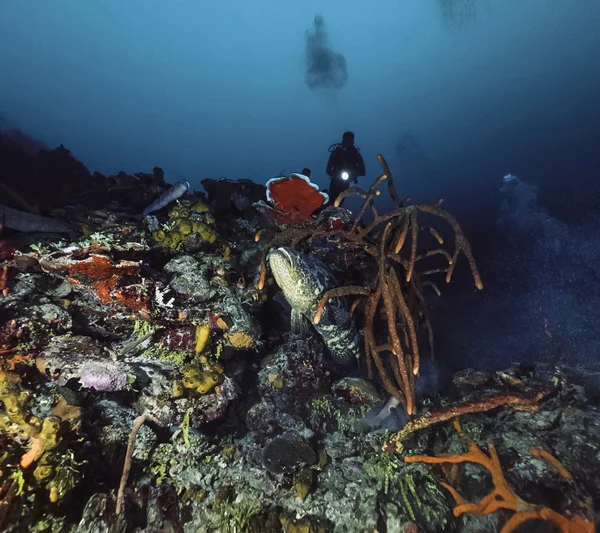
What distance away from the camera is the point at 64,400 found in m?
2.91

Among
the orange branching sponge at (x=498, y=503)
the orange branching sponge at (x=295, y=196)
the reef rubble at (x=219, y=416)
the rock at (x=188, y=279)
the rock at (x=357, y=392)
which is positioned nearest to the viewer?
the orange branching sponge at (x=498, y=503)

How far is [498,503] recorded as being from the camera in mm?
2393

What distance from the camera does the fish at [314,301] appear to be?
3746 mm

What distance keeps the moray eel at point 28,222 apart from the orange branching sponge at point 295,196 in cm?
269

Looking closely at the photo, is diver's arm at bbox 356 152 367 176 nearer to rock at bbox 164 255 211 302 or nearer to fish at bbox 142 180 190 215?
fish at bbox 142 180 190 215

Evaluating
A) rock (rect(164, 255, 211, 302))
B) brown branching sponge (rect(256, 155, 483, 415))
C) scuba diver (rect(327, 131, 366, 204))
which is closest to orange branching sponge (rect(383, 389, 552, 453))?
brown branching sponge (rect(256, 155, 483, 415))

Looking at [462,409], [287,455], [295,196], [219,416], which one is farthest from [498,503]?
[295,196]

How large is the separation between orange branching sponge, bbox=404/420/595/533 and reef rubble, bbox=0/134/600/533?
1 cm

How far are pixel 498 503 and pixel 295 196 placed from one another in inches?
149

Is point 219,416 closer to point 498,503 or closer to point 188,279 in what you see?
point 188,279

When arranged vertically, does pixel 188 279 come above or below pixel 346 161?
below

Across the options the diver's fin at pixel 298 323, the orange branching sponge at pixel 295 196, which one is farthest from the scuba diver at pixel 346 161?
the diver's fin at pixel 298 323

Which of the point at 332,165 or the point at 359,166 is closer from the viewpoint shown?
the point at 332,165

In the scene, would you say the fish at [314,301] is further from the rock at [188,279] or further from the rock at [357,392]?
the rock at [188,279]
